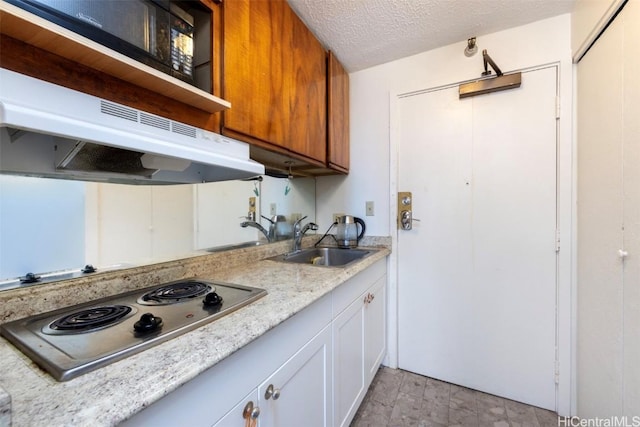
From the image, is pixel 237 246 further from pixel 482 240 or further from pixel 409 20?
pixel 409 20

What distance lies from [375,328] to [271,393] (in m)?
1.09

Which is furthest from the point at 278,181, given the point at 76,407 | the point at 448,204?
the point at 76,407

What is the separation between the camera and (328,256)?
200cm

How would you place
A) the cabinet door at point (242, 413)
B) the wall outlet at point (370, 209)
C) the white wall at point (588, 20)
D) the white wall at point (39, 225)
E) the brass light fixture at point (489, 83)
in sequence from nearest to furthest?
the cabinet door at point (242, 413) → the white wall at point (39, 225) → the white wall at point (588, 20) → the brass light fixture at point (489, 83) → the wall outlet at point (370, 209)

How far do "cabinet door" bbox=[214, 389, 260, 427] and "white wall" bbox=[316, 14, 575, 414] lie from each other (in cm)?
147

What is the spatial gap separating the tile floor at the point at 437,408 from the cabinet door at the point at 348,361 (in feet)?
0.66

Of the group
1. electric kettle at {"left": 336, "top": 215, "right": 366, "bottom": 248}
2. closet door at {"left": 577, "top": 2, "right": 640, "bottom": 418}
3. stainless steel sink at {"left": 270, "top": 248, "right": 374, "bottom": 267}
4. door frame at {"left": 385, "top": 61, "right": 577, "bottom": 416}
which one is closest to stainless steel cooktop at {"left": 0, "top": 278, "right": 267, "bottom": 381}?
stainless steel sink at {"left": 270, "top": 248, "right": 374, "bottom": 267}

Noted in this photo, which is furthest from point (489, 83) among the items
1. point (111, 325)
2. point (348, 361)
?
point (111, 325)

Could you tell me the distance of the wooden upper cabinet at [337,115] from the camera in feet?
5.92

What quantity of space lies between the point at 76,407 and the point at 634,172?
175cm

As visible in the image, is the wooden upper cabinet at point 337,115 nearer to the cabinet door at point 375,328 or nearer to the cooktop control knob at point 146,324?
the cabinet door at point 375,328

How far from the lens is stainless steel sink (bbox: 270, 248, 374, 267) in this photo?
1793mm

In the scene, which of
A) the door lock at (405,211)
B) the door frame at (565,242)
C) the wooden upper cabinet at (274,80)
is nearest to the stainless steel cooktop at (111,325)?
the wooden upper cabinet at (274,80)

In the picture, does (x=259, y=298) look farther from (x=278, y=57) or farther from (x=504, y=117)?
(x=504, y=117)
